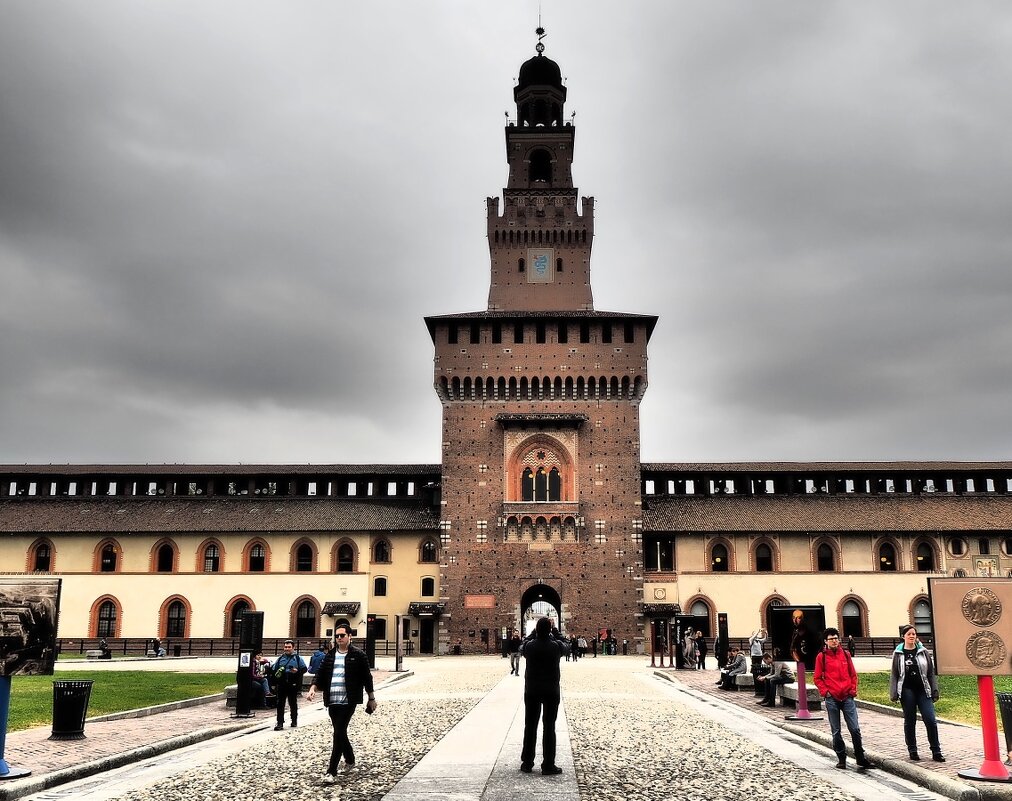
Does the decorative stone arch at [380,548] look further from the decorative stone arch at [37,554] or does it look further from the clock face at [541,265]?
the clock face at [541,265]

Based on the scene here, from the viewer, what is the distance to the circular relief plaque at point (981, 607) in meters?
12.1

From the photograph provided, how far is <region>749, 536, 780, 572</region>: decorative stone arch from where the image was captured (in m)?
53.9

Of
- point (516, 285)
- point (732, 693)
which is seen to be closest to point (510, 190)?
point (516, 285)

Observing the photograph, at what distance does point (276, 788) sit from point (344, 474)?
1889 inches

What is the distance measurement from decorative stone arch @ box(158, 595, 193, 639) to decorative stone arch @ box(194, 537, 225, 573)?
6.51 ft

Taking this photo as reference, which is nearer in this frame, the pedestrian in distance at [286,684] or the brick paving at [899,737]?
the brick paving at [899,737]

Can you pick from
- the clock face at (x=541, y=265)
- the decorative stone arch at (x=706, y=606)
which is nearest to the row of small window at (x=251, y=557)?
the decorative stone arch at (x=706, y=606)

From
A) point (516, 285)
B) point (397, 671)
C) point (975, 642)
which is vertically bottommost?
point (397, 671)

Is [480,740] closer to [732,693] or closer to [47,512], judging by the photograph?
→ [732,693]

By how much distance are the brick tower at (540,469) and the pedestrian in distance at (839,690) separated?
126ft

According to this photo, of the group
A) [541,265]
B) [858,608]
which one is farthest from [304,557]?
[858,608]

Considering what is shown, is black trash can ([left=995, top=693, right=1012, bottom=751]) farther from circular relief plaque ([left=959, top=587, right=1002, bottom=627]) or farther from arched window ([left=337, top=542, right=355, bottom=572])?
arched window ([left=337, top=542, right=355, bottom=572])

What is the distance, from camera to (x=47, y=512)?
57062mm

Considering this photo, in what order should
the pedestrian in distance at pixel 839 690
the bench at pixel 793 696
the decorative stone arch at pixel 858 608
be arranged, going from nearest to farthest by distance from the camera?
the pedestrian in distance at pixel 839 690, the bench at pixel 793 696, the decorative stone arch at pixel 858 608
